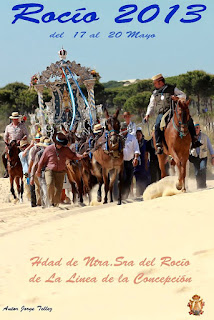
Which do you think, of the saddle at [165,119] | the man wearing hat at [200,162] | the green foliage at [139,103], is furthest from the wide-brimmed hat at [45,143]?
the green foliage at [139,103]

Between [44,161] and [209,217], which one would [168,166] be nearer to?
[44,161]

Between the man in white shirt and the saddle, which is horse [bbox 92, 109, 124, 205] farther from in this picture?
the saddle

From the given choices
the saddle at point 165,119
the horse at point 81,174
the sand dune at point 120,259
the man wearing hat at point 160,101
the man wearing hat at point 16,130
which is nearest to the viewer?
the sand dune at point 120,259

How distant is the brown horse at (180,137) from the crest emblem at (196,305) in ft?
24.3

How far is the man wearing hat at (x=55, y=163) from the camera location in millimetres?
15477

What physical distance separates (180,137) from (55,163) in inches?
130

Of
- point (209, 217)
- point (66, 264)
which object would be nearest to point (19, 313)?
point (66, 264)

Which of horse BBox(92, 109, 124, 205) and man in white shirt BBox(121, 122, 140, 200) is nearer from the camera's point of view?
horse BBox(92, 109, 124, 205)

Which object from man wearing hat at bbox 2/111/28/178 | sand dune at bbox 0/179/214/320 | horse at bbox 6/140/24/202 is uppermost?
man wearing hat at bbox 2/111/28/178

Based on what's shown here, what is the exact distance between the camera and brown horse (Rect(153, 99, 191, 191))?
13.2m

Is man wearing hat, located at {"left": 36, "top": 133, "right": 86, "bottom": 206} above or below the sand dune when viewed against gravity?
Result: above

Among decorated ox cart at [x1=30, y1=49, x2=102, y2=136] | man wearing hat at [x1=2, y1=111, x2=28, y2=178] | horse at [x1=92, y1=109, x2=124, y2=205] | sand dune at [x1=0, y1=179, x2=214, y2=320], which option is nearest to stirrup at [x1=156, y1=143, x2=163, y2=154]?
horse at [x1=92, y1=109, x2=124, y2=205]

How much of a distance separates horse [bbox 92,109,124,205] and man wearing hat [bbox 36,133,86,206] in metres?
0.58

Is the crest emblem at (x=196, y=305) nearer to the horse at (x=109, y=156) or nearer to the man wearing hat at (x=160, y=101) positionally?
the man wearing hat at (x=160, y=101)
